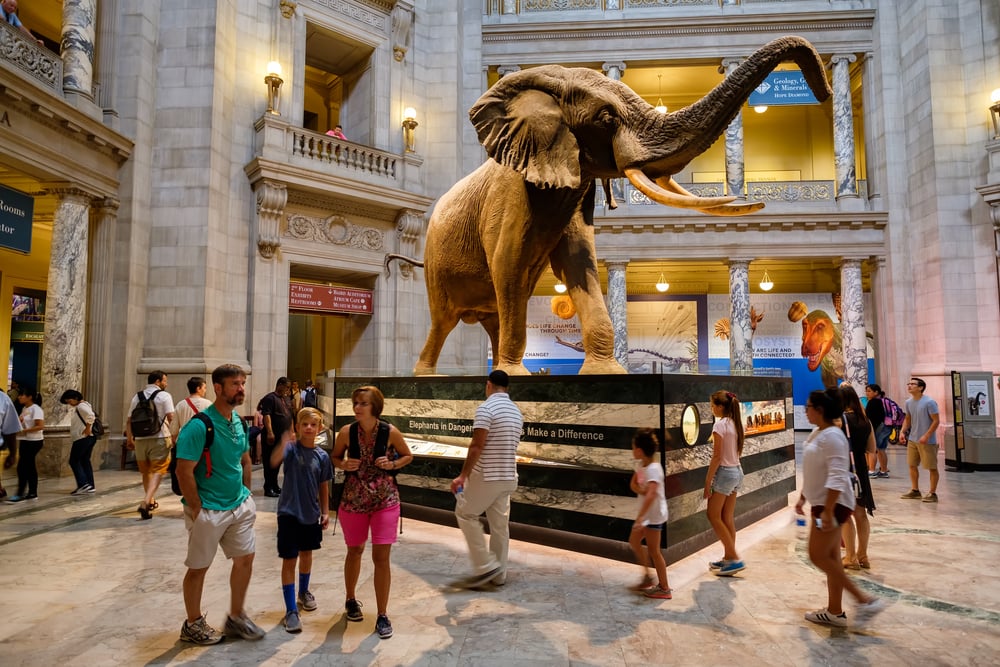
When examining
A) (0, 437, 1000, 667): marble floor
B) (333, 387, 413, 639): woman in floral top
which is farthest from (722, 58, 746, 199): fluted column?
(333, 387, 413, 639): woman in floral top

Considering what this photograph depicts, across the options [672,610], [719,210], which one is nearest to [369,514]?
[672,610]

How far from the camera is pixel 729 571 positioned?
434 cm

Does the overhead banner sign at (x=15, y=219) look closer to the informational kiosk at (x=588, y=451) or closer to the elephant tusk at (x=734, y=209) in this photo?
the informational kiosk at (x=588, y=451)

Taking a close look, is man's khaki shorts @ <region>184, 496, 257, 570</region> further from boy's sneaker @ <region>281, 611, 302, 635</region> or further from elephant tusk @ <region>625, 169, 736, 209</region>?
elephant tusk @ <region>625, 169, 736, 209</region>

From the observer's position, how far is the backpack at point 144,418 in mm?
6648

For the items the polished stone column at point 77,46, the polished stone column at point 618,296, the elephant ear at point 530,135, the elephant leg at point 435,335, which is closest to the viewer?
the elephant ear at point 530,135

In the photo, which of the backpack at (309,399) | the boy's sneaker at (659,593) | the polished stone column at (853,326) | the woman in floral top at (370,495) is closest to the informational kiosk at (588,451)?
the boy's sneaker at (659,593)

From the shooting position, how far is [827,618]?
11.1 feet

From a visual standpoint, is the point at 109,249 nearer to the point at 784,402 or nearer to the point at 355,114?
the point at 355,114

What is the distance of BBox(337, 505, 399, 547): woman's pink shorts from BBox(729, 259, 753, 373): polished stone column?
1417 cm

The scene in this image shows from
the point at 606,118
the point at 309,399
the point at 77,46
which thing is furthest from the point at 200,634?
the point at 77,46

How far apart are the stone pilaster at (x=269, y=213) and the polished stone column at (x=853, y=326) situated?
13.9 metres

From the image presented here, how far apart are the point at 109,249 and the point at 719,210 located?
1056cm

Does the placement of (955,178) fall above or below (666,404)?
above
